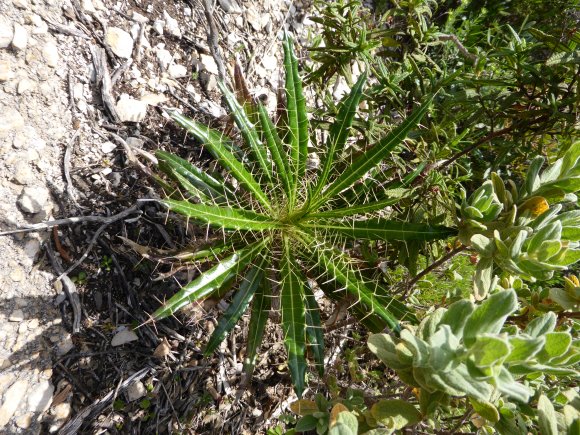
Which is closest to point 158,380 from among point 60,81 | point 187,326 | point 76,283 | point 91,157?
point 187,326

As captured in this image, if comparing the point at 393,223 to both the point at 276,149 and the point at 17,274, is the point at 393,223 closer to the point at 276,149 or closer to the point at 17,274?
the point at 276,149

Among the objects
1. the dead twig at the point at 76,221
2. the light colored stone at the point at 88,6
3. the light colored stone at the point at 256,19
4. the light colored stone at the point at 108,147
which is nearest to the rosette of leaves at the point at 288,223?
the dead twig at the point at 76,221

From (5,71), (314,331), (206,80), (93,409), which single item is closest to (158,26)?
(206,80)

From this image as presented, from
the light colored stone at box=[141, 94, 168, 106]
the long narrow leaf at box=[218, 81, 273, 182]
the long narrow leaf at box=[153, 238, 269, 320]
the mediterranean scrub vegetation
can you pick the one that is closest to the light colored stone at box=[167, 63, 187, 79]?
the light colored stone at box=[141, 94, 168, 106]

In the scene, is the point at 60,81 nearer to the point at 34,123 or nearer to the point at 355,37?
the point at 34,123

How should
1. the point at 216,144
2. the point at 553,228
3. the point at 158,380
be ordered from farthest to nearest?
the point at 158,380
the point at 216,144
the point at 553,228

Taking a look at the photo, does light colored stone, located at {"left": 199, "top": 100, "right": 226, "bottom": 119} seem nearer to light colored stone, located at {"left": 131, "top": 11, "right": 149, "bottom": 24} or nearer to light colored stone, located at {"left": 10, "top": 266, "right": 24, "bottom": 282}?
light colored stone, located at {"left": 131, "top": 11, "right": 149, "bottom": 24}
